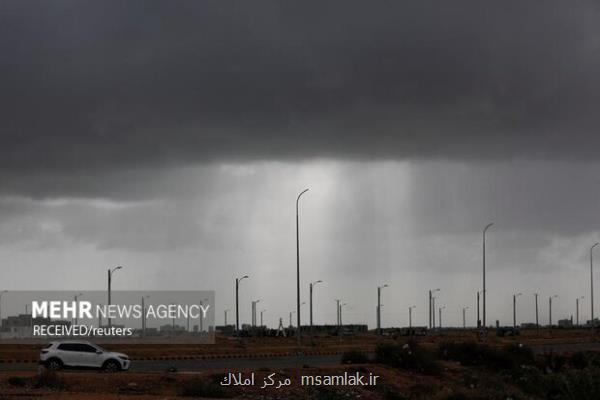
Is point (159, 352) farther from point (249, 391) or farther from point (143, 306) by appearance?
point (249, 391)

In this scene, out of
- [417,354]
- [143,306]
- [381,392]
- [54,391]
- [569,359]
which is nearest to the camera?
[54,391]

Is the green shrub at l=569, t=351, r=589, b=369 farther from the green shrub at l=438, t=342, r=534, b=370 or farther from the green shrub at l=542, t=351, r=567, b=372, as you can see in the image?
the green shrub at l=438, t=342, r=534, b=370

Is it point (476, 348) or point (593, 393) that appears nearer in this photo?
point (593, 393)

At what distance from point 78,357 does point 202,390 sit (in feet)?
41.2

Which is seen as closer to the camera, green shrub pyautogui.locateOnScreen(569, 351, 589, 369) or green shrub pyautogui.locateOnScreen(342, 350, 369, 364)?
green shrub pyautogui.locateOnScreen(342, 350, 369, 364)

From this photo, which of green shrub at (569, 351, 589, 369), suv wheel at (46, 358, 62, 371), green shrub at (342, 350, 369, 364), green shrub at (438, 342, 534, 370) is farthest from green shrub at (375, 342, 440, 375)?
suv wheel at (46, 358, 62, 371)

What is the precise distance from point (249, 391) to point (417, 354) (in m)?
18.2

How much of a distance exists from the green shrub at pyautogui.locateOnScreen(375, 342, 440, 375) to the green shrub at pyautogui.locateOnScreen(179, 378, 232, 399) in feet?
59.9

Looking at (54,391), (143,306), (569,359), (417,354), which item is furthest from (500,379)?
(143,306)

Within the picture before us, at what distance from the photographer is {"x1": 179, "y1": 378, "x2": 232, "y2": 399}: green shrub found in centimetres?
3891

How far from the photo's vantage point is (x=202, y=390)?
129 ft

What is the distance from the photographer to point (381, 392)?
4534 cm

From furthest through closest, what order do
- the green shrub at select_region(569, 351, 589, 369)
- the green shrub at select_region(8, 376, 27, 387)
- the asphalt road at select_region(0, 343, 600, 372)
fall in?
the green shrub at select_region(569, 351, 589, 369)
the asphalt road at select_region(0, 343, 600, 372)
the green shrub at select_region(8, 376, 27, 387)

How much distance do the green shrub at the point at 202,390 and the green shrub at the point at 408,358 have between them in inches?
719
